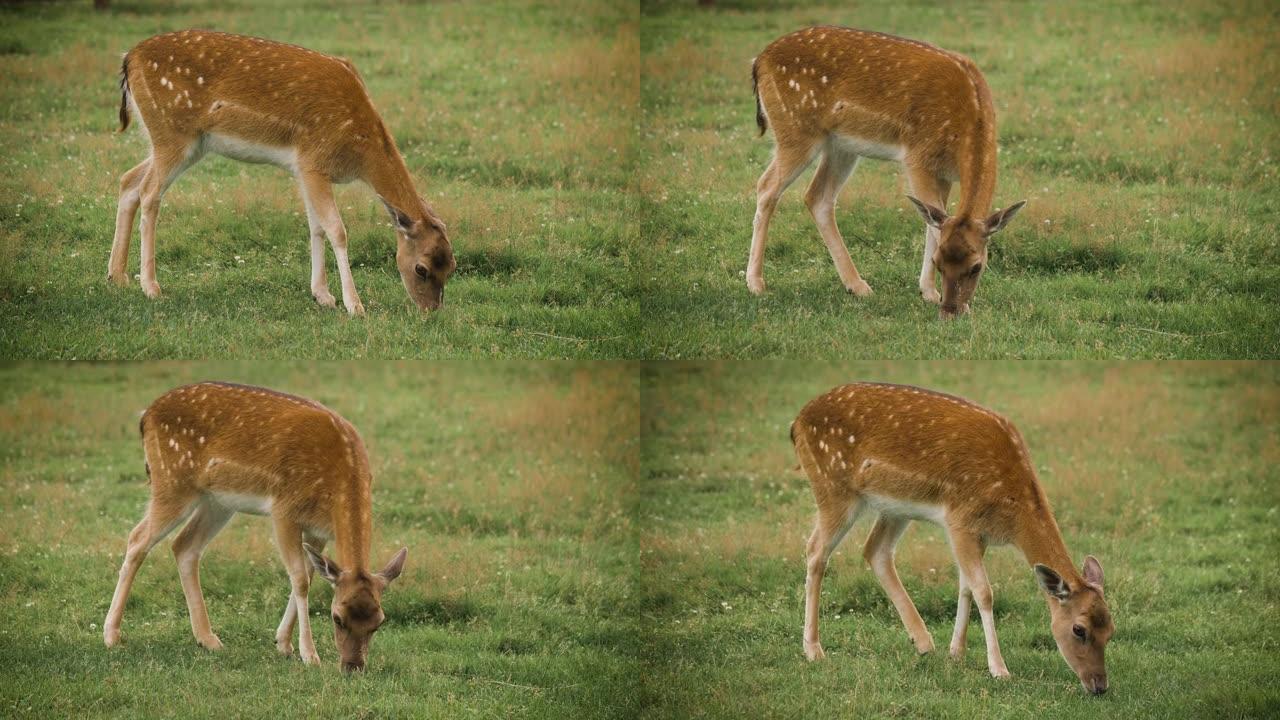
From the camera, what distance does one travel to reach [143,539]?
9.52m

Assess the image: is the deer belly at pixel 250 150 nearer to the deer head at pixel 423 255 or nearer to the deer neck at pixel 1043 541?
the deer head at pixel 423 255

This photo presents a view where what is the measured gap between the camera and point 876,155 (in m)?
10.1

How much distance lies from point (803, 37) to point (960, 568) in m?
3.05

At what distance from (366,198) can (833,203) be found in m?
2.82

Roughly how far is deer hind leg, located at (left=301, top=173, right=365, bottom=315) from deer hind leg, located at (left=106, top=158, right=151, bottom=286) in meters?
0.92

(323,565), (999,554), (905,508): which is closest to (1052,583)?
(905,508)

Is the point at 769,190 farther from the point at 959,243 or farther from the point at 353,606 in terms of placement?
the point at 353,606

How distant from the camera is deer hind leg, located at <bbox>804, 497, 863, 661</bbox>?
9.62 meters

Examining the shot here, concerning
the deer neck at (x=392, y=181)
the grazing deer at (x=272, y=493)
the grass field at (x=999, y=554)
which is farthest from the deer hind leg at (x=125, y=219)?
the grass field at (x=999, y=554)

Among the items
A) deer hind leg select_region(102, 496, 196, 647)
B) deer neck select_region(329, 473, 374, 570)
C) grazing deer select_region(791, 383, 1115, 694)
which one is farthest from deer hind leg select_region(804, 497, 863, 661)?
deer hind leg select_region(102, 496, 196, 647)

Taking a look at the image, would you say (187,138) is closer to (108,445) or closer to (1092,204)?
(108,445)

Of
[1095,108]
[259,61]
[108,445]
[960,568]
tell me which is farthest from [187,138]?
[1095,108]

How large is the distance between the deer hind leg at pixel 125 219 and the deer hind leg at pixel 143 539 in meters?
1.31

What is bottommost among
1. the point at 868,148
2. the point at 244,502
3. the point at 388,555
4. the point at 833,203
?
the point at 388,555
